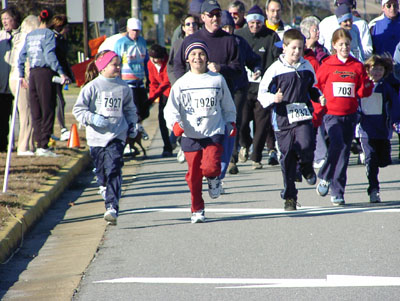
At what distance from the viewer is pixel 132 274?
21.0ft

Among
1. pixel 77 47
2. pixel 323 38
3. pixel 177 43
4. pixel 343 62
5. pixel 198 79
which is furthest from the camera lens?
pixel 77 47

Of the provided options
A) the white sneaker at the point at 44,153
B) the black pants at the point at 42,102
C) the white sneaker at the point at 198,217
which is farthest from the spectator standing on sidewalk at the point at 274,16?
the white sneaker at the point at 198,217

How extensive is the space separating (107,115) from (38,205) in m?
1.32

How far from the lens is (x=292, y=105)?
8.79 meters

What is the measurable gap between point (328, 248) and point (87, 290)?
2.02 metres

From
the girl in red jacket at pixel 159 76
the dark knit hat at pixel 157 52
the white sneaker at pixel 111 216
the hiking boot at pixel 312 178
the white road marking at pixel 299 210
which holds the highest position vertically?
the dark knit hat at pixel 157 52

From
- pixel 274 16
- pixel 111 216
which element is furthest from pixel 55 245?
pixel 274 16

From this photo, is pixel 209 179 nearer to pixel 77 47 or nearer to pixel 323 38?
pixel 323 38

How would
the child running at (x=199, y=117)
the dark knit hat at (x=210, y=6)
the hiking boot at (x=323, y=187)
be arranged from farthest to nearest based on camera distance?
the dark knit hat at (x=210, y=6) → the hiking boot at (x=323, y=187) → the child running at (x=199, y=117)

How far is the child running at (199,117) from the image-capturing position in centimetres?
824

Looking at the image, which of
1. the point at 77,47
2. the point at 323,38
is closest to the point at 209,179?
the point at 323,38

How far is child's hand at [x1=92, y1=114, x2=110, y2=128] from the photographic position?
833cm

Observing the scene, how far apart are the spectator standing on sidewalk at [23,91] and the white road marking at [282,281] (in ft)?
22.0

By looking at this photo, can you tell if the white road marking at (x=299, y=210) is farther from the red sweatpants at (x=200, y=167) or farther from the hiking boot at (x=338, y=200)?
the red sweatpants at (x=200, y=167)
